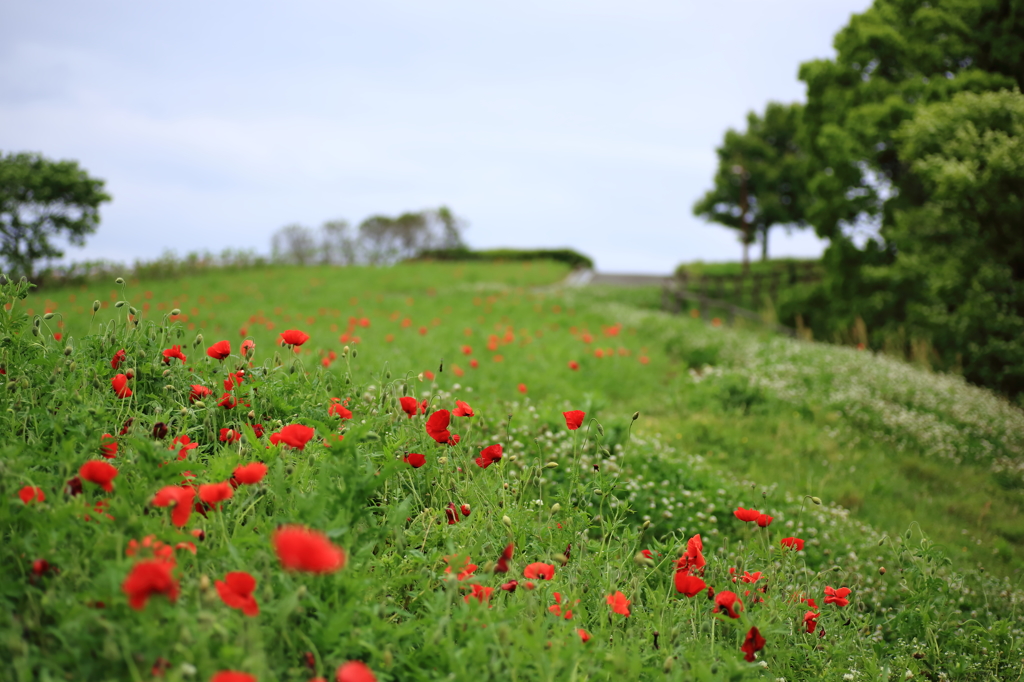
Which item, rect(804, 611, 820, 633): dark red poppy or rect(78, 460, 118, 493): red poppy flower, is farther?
rect(804, 611, 820, 633): dark red poppy

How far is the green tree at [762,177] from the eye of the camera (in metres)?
33.7

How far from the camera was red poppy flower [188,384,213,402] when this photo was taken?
2.74 metres

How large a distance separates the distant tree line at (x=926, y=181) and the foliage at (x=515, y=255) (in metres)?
21.4

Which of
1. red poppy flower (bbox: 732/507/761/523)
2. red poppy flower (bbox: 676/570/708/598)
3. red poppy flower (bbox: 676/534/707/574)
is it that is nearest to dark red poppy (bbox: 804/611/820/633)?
red poppy flower (bbox: 732/507/761/523)

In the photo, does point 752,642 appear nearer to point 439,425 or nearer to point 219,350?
point 439,425

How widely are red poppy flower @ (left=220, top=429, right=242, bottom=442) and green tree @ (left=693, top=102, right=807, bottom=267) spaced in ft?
114

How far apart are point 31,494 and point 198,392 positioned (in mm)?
1000

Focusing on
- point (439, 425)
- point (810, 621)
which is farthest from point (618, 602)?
point (810, 621)

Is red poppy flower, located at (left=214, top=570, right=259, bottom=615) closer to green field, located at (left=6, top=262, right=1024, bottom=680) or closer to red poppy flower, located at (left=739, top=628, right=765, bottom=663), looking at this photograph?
green field, located at (left=6, top=262, right=1024, bottom=680)

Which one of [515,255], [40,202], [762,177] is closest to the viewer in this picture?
[40,202]

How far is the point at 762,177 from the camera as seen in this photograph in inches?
1337

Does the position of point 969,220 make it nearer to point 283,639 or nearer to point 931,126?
point 931,126

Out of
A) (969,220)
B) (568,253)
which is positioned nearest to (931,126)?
(969,220)

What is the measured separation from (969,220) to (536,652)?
11.7 metres
